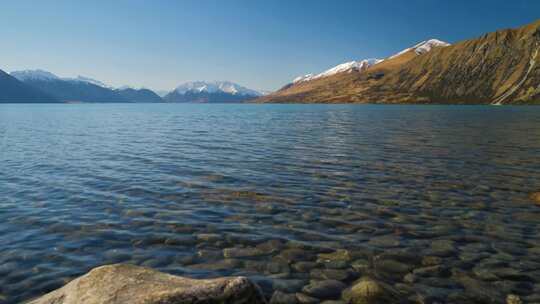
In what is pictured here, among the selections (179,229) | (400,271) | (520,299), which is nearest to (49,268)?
(179,229)

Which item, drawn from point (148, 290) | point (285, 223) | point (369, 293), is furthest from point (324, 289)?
point (285, 223)

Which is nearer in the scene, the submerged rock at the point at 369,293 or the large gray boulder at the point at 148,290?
the large gray boulder at the point at 148,290

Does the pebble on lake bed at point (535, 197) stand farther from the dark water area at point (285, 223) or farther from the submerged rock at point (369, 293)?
the submerged rock at point (369, 293)

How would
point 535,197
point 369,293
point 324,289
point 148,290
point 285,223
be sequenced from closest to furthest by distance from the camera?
point 148,290
point 369,293
point 324,289
point 285,223
point 535,197

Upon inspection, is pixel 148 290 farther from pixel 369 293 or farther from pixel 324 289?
pixel 369 293

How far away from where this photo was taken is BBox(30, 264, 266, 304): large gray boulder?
269 inches

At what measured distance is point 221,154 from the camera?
119ft

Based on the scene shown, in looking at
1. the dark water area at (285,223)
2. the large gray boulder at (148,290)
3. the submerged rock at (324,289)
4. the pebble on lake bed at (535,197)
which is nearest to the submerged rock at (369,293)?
the submerged rock at (324,289)

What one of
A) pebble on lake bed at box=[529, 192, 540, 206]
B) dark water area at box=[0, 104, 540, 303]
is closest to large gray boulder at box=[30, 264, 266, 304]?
dark water area at box=[0, 104, 540, 303]

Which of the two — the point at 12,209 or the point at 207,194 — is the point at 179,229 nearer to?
the point at 207,194

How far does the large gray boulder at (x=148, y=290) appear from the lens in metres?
6.84

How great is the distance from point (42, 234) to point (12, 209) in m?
4.90

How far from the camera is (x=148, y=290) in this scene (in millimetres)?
7184

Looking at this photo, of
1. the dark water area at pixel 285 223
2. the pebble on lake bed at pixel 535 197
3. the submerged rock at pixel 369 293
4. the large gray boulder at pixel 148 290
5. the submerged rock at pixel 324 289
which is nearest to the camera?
the large gray boulder at pixel 148 290
